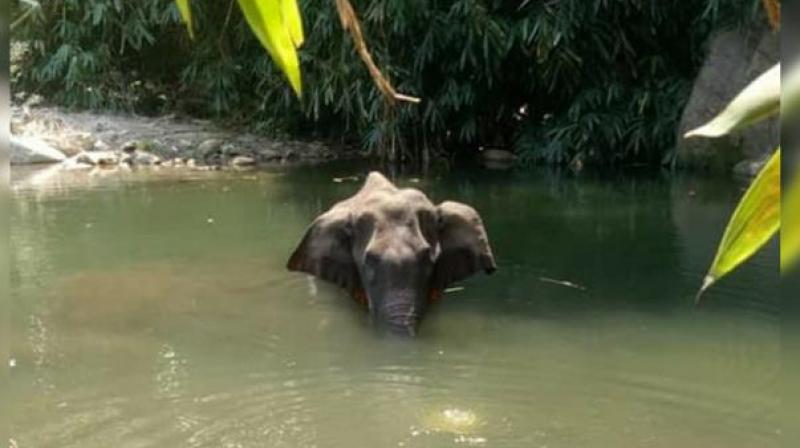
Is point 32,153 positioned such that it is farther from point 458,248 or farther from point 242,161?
point 458,248

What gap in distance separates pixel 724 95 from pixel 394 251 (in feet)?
19.2

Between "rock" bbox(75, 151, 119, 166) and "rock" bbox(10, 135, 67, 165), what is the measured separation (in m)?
0.16

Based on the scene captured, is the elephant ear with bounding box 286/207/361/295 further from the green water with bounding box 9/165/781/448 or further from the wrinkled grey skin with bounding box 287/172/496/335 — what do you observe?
the green water with bounding box 9/165/781/448

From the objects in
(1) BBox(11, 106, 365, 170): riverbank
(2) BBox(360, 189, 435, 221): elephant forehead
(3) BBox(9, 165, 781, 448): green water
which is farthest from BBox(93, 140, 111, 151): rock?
(2) BBox(360, 189, 435, 221): elephant forehead

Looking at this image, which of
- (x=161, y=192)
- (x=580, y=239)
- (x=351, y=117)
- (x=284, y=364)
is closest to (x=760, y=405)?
(x=284, y=364)

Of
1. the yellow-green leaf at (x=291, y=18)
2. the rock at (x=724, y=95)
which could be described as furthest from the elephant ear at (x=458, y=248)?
the rock at (x=724, y=95)

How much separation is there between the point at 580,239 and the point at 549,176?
3.24 metres

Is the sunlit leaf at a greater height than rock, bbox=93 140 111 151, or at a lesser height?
greater

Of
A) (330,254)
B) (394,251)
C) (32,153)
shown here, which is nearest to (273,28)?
(394,251)

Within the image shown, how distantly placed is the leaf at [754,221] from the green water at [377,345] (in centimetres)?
293

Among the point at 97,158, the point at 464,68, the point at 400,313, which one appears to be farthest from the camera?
the point at 464,68

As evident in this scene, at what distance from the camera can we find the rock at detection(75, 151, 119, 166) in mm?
10422

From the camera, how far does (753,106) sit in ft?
1.00

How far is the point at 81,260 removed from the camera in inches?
226
